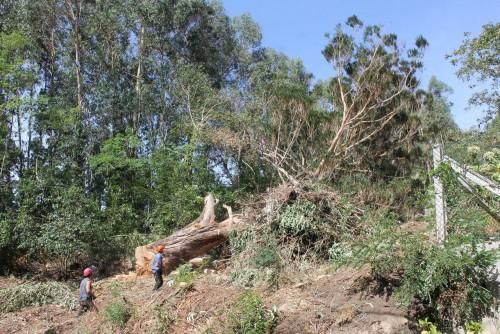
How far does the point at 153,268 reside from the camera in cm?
1077

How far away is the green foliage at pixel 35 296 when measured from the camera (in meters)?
12.0

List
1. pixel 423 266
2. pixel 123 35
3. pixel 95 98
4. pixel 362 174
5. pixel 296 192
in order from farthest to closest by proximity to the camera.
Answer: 1. pixel 123 35
2. pixel 95 98
3. pixel 362 174
4. pixel 296 192
5. pixel 423 266

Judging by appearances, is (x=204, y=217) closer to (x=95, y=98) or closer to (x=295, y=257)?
(x=295, y=257)

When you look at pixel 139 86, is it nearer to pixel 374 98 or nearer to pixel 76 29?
pixel 76 29

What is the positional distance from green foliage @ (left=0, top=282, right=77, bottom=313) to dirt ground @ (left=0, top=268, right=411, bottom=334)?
1.02 ft

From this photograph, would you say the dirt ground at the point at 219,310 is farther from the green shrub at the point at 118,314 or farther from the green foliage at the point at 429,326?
the green foliage at the point at 429,326

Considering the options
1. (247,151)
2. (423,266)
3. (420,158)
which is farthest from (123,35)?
(423,266)

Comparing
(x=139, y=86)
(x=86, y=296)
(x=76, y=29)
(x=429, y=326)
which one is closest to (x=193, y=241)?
(x=86, y=296)

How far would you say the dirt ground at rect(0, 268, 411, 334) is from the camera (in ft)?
23.7

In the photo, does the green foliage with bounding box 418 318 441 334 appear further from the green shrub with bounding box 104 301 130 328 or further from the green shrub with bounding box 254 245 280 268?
the green shrub with bounding box 104 301 130 328

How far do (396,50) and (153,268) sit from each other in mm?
14911

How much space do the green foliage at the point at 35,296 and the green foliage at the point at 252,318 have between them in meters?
5.63

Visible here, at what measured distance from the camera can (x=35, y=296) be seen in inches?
489

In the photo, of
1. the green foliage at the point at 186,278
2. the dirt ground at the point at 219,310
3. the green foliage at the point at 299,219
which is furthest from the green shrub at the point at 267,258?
the green foliage at the point at 186,278
